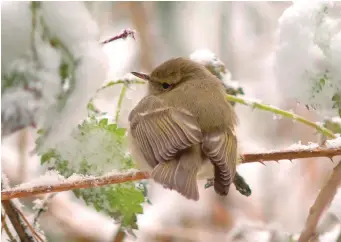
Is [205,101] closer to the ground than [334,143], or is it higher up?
higher up

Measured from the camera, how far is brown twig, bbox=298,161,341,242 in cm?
94

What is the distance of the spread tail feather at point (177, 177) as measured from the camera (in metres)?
0.86

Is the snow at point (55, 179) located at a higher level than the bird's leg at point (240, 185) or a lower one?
lower

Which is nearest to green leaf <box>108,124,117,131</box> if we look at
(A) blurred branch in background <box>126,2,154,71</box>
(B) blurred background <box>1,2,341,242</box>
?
(B) blurred background <box>1,2,341,242</box>

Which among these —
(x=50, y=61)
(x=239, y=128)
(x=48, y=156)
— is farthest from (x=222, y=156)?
(x=239, y=128)

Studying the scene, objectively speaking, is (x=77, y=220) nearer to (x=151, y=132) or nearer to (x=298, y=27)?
(x=151, y=132)

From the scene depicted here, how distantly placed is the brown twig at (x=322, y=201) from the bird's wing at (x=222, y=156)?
154 millimetres

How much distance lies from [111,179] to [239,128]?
90 centimetres

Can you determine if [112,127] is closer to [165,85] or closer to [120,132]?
[120,132]

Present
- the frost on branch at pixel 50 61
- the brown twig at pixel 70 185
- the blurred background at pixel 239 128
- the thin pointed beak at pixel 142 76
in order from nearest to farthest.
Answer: the frost on branch at pixel 50 61, the brown twig at pixel 70 185, the thin pointed beak at pixel 142 76, the blurred background at pixel 239 128

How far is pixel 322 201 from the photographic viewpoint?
95 cm

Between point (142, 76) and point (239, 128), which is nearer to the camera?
point (142, 76)

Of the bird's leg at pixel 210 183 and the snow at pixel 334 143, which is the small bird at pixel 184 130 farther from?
the snow at pixel 334 143

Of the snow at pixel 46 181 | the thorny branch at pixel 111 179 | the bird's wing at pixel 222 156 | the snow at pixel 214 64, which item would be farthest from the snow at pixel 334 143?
the snow at pixel 46 181
